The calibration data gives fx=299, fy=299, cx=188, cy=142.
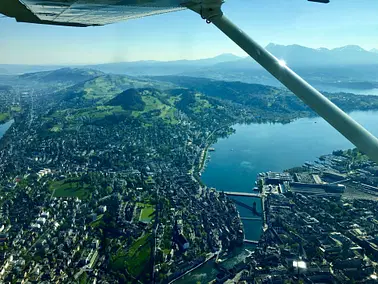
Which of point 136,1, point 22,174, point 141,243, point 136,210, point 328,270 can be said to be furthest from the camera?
point 22,174

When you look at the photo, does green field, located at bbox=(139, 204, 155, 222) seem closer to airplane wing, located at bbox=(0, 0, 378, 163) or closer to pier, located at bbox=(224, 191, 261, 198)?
pier, located at bbox=(224, 191, 261, 198)

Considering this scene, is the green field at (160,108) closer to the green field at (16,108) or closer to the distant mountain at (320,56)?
the green field at (16,108)

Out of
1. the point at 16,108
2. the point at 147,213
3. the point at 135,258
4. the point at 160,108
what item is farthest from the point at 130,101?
the point at 135,258

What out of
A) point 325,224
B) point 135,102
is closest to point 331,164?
point 325,224

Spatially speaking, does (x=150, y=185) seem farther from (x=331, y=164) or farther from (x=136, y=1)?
(x=136, y=1)

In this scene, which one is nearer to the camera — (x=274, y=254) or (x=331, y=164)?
(x=274, y=254)

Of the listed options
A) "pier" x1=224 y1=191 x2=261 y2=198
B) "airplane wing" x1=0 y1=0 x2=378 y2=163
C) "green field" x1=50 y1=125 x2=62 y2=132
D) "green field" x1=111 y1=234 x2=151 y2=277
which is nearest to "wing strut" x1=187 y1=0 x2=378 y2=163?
"airplane wing" x1=0 y1=0 x2=378 y2=163
